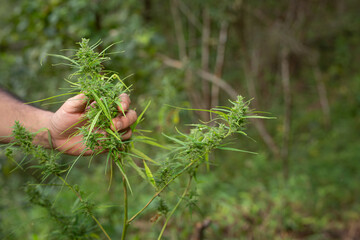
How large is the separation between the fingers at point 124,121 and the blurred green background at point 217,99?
26 centimetres

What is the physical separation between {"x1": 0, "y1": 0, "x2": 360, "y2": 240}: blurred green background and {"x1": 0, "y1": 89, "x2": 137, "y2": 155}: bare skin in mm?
207

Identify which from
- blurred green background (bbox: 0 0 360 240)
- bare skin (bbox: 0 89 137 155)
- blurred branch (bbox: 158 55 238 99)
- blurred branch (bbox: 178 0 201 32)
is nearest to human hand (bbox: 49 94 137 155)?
bare skin (bbox: 0 89 137 155)

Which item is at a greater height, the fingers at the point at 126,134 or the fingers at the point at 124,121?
the fingers at the point at 124,121

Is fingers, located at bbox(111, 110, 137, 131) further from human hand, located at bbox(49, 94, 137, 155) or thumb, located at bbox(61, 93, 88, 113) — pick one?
thumb, located at bbox(61, 93, 88, 113)

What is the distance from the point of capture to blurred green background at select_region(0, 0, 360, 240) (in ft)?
8.10

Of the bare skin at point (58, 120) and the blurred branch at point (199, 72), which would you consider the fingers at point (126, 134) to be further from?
the blurred branch at point (199, 72)

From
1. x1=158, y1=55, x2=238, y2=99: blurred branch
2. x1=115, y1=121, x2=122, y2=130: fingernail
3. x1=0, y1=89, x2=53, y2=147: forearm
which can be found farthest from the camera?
x1=158, y1=55, x2=238, y2=99: blurred branch

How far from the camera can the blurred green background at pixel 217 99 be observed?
2.47 m

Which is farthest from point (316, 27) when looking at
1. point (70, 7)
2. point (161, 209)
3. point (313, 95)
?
point (161, 209)

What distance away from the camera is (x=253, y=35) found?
6.75 m

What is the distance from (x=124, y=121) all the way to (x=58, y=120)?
0.30 m

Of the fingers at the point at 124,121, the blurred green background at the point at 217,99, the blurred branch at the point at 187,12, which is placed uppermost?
the blurred branch at the point at 187,12

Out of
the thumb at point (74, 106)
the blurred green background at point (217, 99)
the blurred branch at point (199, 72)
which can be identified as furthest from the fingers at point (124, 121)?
the blurred branch at point (199, 72)

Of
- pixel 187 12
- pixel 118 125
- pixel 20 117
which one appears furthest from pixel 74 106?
pixel 187 12
